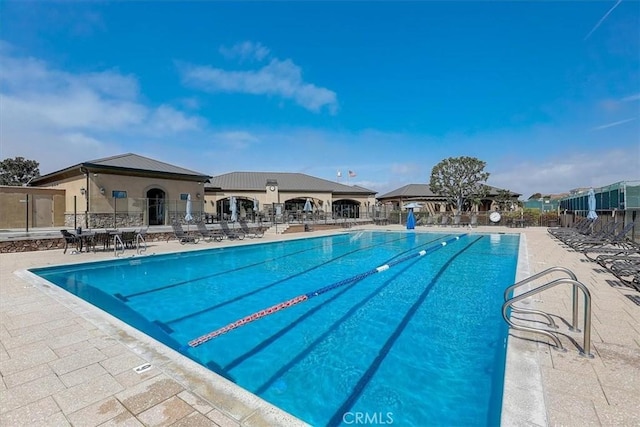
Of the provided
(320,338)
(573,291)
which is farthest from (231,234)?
(573,291)

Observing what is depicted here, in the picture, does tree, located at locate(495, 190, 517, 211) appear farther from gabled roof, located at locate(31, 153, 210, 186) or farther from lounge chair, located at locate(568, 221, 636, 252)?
gabled roof, located at locate(31, 153, 210, 186)

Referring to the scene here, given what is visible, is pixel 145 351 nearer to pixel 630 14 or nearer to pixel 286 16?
pixel 286 16

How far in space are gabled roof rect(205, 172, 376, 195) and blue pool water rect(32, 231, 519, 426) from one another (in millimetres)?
19800

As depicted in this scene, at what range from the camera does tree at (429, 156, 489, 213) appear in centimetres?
3378

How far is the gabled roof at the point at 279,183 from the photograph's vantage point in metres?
30.1

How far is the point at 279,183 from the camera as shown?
32.5 metres

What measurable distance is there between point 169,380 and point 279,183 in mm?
30274

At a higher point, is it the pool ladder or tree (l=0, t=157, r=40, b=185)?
tree (l=0, t=157, r=40, b=185)

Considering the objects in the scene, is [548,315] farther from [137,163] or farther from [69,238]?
[137,163]

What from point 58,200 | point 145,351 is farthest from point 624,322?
point 58,200

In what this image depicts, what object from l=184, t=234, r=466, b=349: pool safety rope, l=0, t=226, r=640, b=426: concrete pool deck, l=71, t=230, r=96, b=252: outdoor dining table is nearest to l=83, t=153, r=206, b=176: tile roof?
l=71, t=230, r=96, b=252: outdoor dining table

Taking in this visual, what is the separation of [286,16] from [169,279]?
11.1 meters

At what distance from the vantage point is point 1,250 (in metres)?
11.2

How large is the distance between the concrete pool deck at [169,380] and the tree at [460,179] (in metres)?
31.8
